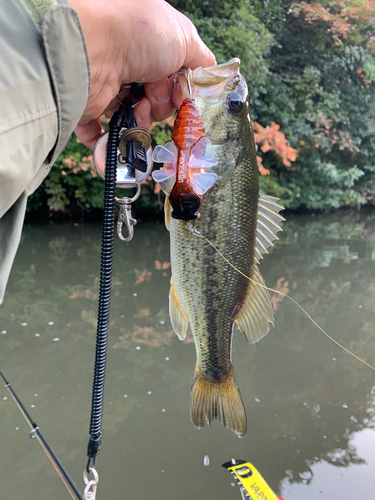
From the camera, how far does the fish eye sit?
120 cm

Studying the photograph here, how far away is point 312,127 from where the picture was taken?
10.6m

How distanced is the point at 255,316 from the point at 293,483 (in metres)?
1.47

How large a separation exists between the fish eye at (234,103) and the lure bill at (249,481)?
1844 millimetres

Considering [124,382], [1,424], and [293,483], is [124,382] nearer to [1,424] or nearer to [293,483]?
[1,424]

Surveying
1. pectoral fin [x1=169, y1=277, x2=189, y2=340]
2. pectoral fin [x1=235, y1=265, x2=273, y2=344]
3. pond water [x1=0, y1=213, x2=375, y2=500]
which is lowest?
pond water [x1=0, y1=213, x2=375, y2=500]

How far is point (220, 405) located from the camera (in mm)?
1325

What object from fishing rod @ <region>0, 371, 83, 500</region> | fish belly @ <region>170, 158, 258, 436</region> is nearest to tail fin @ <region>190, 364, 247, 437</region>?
fish belly @ <region>170, 158, 258, 436</region>

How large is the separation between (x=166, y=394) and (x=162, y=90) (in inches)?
87.0

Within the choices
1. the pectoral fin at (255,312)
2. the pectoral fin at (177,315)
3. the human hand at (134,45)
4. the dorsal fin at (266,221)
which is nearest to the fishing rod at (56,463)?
the pectoral fin at (177,315)

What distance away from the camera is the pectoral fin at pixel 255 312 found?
1304 mm

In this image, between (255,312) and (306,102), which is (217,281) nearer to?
(255,312)

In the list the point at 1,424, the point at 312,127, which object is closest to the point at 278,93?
the point at 312,127

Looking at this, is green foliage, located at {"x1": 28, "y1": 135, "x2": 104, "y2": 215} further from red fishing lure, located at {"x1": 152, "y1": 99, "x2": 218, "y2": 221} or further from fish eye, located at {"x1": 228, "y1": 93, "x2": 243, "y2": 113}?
red fishing lure, located at {"x1": 152, "y1": 99, "x2": 218, "y2": 221}

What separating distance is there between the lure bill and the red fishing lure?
169 cm
